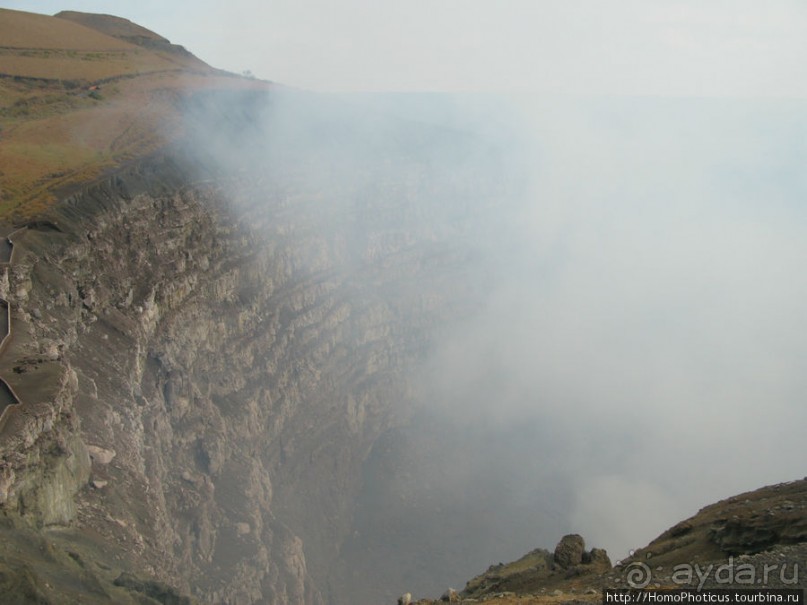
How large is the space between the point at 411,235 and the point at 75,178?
6482 cm

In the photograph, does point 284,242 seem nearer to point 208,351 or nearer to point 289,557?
point 208,351

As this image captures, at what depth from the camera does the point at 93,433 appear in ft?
145

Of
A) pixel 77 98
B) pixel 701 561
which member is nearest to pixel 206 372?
pixel 77 98

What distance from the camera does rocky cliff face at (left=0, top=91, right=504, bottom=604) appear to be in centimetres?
3694

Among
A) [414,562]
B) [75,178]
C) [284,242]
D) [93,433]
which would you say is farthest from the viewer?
[284,242]

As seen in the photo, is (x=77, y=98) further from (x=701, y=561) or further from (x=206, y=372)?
(x=701, y=561)

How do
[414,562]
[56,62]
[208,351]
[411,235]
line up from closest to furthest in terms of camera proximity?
[208,351], [414,562], [56,62], [411,235]

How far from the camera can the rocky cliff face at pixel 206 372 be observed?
121 feet

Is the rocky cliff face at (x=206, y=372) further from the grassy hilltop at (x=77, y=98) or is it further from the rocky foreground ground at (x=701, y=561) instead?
the rocky foreground ground at (x=701, y=561)

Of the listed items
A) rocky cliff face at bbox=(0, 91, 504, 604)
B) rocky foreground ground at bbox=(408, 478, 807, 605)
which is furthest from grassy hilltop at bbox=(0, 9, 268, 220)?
rocky foreground ground at bbox=(408, 478, 807, 605)

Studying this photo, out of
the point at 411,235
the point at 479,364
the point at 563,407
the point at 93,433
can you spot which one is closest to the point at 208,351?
the point at 93,433

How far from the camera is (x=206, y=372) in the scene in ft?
243

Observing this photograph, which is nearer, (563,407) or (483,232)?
(563,407)

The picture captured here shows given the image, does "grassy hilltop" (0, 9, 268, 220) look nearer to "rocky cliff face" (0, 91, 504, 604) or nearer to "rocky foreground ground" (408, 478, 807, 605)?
"rocky cliff face" (0, 91, 504, 604)
